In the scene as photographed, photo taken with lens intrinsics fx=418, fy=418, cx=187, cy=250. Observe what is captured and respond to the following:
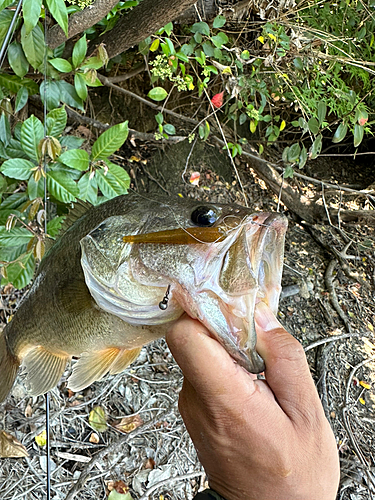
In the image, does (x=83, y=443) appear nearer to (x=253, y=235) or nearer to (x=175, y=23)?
(x=253, y=235)

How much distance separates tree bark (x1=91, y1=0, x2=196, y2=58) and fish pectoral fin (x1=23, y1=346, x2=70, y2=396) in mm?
1301

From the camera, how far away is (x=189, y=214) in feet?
2.83

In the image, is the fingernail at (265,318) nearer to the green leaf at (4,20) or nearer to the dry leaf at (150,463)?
the green leaf at (4,20)

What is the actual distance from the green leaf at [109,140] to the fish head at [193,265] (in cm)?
68

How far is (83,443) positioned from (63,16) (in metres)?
1.71

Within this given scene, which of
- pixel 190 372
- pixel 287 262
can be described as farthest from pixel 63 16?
pixel 287 262

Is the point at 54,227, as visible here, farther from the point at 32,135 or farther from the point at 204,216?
the point at 204,216

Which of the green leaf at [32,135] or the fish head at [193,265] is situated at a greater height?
the green leaf at [32,135]

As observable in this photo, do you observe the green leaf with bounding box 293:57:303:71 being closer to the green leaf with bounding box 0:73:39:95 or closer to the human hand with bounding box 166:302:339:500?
the green leaf with bounding box 0:73:39:95

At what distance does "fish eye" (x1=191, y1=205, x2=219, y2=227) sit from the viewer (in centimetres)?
82

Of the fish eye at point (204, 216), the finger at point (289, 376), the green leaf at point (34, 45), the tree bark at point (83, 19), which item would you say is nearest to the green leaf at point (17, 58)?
the green leaf at point (34, 45)

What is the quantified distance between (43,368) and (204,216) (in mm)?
674

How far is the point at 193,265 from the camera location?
80 centimetres

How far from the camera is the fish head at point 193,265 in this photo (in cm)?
75
